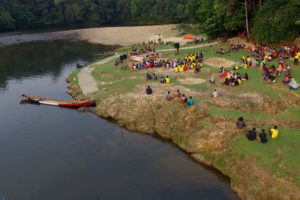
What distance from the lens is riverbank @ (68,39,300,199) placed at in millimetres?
19672

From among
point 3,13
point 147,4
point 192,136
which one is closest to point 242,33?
point 192,136

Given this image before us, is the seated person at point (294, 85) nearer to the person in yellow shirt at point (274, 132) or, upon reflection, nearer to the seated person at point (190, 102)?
the person in yellow shirt at point (274, 132)

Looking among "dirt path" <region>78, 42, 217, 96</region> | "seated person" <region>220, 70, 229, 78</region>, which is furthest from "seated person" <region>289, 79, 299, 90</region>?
"dirt path" <region>78, 42, 217, 96</region>

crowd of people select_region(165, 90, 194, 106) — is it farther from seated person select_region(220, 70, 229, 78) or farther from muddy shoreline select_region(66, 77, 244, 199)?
seated person select_region(220, 70, 229, 78)

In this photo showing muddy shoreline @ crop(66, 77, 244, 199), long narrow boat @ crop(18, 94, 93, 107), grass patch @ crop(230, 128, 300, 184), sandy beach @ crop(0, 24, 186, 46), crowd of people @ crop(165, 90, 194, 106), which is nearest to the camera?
grass patch @ crop(230, 128, 300, 184)

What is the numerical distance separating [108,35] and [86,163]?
7331 cm

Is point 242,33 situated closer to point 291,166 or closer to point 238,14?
point 238,14

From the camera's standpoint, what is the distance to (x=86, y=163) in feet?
79.3

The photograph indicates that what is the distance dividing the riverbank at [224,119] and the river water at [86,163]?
4.16 feet

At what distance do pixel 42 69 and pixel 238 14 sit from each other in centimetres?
4040

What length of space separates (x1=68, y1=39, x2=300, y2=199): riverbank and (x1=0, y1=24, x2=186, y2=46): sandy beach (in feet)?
144

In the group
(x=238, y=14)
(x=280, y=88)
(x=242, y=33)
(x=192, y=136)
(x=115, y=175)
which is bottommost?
(x=115, y=175)

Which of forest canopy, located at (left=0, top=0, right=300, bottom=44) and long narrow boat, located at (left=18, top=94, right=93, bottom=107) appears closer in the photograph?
long narrow boat, located at (left=18, top=94, right=93, bottom=107)

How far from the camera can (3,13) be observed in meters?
110
